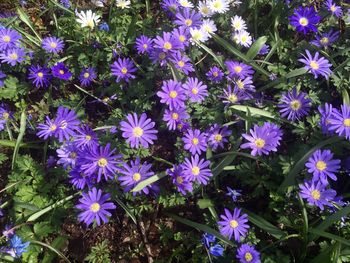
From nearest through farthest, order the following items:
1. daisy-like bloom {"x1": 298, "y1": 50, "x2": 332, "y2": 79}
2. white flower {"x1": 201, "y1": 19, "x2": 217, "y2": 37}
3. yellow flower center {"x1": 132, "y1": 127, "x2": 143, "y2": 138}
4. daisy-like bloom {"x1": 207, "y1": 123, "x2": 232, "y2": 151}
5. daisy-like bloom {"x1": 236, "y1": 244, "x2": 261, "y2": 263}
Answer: daisy-like bloom {"x1": 236, "y1": 244, "x2": 261, "y2": 263} → yellow flower center {"x1": 132, "y1": 127, "x2": 143, "y2": 138} → daisy-like bloom {"x1": 207, "y1": 123, "x2": 232, "y2": 151} → daisy-like bloom {"x1": 298, "y1": 50, "x2": 332, "y2": 79} → white flower {"x1": 201, "y1": 19, "x2": 217, "y2": 37}

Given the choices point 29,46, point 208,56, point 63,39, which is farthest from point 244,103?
point 29,46

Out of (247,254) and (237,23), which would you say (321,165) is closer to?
(247,254)

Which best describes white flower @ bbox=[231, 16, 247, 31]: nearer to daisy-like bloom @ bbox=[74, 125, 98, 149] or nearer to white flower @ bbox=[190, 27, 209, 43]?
white flower @ bbox=[190, 27, 209, 43]

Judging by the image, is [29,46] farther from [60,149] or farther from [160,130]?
[160,130]

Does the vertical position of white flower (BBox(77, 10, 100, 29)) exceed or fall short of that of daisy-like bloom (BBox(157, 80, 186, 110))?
it exceeds it

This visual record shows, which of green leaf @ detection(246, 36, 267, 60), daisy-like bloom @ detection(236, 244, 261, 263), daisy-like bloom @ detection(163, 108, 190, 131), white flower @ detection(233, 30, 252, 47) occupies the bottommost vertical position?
daisy-like bloom @ detection(236, 244, 261, 263)

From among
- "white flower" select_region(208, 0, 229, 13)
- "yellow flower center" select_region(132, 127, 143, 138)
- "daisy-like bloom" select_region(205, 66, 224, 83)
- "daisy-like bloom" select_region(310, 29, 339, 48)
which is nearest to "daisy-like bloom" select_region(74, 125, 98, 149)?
"yellow flower center" select_region(132, 127, 143, 138)

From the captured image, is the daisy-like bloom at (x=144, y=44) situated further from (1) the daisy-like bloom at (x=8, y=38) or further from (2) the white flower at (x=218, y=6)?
(1) the daisy-like bloom at (x=8, y=38)
